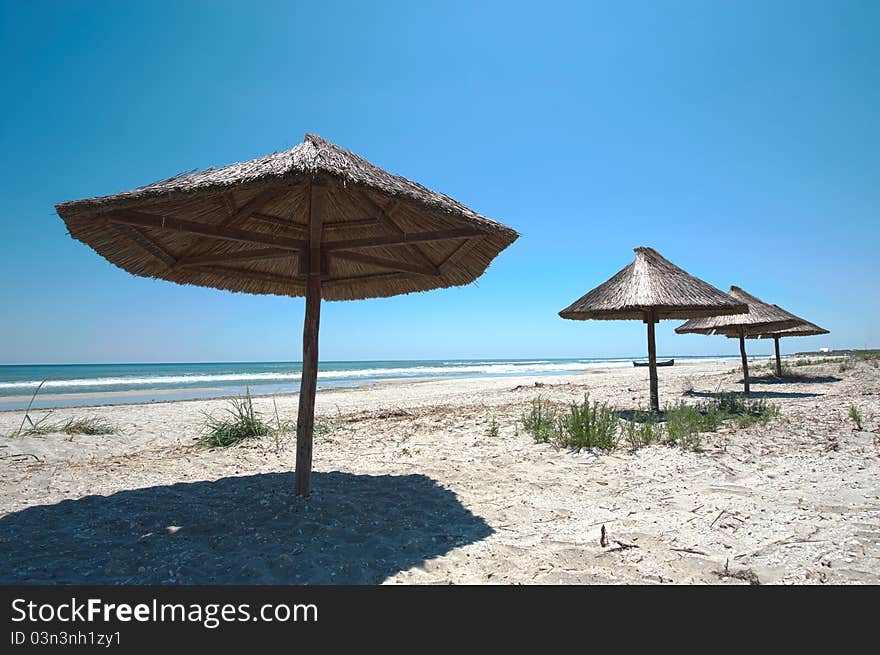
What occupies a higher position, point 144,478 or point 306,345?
point 306,345

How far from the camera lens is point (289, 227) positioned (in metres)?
4.68

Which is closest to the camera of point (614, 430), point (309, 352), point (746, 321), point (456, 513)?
point (456, 513)

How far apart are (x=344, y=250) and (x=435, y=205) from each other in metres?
1.12

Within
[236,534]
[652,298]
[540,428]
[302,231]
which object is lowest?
[236,534]

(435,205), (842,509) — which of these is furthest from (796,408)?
(435,205)

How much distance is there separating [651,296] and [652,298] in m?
0.08

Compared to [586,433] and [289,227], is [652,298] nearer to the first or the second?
[586,433]

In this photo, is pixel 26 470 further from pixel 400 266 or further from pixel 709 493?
pixel 709 493

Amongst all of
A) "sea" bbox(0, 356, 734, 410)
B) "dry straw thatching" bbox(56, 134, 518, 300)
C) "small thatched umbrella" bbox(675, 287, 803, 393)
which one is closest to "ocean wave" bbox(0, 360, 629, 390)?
"sea" bbox(0, 356, 734, 410)

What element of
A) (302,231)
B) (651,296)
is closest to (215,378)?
(302,231)

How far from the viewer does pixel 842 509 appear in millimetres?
3102

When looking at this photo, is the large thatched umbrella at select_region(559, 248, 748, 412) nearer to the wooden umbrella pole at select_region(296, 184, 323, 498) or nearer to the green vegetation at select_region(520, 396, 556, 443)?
the green vegetation at select_region(520, 396, 556, 443)

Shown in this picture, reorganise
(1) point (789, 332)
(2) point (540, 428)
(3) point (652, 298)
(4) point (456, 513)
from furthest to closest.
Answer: (1) point (789, 332) → (3) point (652, 298) → (2) point (540, 428) → (4) point (456, 513)

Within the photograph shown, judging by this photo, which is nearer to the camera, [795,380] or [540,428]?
[540,428]
